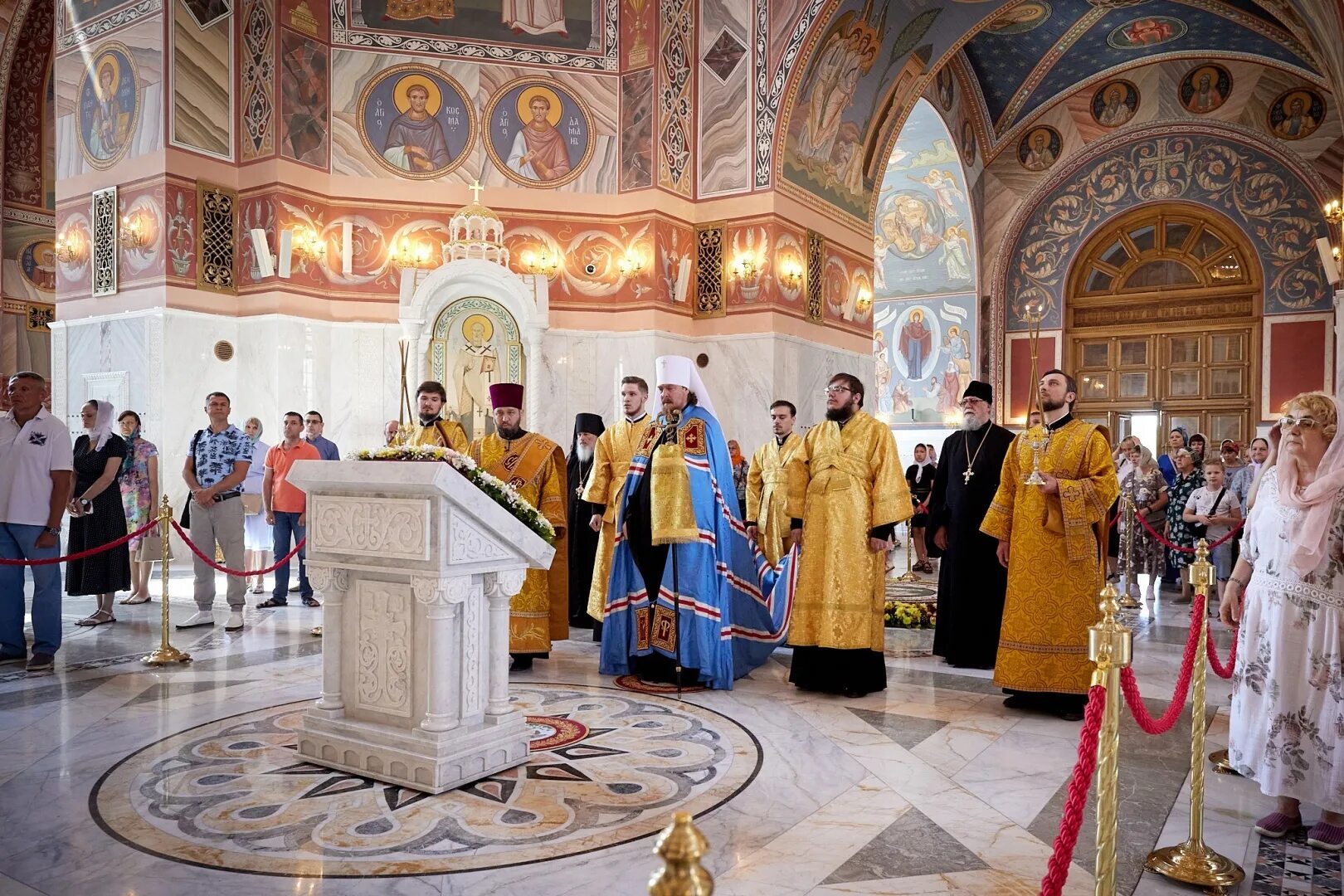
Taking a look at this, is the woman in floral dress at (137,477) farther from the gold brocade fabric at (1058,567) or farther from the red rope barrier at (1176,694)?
the red rope barrier at (1176,694)

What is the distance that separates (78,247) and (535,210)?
5757 mm

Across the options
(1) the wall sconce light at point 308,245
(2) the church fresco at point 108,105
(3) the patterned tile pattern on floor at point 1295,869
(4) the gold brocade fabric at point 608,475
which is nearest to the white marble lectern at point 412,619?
(4) the gold brocade fabric at point 608,475

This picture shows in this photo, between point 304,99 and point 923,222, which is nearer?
point 304,99

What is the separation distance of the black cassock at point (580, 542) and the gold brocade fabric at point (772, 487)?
1.41 m

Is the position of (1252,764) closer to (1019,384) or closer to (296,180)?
(296,180)

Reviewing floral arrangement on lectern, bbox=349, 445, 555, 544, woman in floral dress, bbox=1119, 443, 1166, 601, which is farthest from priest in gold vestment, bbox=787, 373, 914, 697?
woman in floral dress, bbox=1119, 443, 1166, 601

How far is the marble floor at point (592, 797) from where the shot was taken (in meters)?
2.97

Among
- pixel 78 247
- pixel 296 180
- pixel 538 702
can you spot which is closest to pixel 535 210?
pixel 296 180

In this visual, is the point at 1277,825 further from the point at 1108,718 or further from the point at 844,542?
the point at 844,542

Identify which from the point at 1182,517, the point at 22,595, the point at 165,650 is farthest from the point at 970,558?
the point at 22,595

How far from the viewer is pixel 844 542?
5449mm

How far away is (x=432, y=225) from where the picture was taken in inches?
500

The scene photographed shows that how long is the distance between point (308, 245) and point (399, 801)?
32.6 ft

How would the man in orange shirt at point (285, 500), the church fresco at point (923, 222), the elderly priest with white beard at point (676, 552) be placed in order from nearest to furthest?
1. the elderly priest with white beard at point (676, 552)
2. the man in orange shirt at point (285, 500)
3. the church fresco at point (923, 222)
